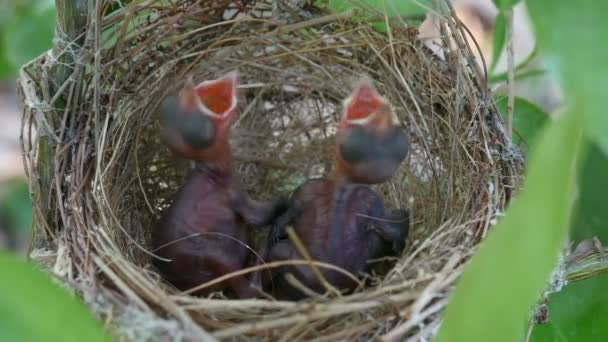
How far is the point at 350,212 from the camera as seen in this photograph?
1.26 m

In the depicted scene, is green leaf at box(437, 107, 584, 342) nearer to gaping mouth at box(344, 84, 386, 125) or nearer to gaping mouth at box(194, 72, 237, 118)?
gaping mouth at box(344, 84, 386, 125)

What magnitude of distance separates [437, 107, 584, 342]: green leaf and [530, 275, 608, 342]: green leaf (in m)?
0.60

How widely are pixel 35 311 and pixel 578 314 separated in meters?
0.82

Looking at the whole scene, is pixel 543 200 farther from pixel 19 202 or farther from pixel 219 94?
pixel 19 202

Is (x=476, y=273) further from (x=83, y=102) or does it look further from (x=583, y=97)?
(x=83, y=102)

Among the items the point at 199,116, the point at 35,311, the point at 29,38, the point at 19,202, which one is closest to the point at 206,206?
the point at 199,116

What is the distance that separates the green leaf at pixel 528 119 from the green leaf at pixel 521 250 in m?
0.79

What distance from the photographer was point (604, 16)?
1.57ft

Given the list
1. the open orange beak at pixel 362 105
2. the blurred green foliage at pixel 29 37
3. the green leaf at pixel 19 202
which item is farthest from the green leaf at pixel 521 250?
the green leaf at pixel 19 202

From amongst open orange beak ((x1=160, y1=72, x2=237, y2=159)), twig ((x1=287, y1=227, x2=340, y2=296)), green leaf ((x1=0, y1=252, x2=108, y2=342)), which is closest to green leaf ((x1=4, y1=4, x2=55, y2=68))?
open orange beak ((x1=160, y1=72, x2=237, y2=159))

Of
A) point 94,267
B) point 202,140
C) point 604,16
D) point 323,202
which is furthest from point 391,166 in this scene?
point 604,16

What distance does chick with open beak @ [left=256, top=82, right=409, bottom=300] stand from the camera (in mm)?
1093

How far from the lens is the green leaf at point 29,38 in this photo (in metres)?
1.34

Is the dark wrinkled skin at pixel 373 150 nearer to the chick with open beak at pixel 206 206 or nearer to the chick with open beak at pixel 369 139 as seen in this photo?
the chick with open beak at pixel 369 139
